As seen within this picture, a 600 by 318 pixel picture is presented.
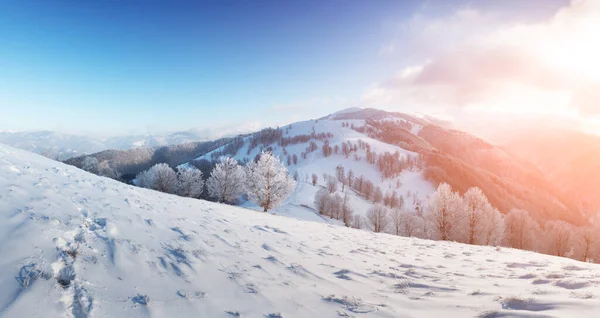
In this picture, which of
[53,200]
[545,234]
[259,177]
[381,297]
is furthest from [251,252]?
[545,234]

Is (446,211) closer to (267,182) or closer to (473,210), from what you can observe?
(473,210)

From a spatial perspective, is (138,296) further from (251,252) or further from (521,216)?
(521,216)

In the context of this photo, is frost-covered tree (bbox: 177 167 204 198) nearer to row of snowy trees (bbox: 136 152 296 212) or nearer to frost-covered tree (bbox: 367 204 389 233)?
row of snowy trees (bbox: 136 152 296 212)

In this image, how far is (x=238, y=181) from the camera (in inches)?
2024

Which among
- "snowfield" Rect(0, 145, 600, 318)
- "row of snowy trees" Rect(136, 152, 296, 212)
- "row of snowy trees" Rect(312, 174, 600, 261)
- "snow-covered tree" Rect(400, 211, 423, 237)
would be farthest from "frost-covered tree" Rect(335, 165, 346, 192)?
"snowfield" Rect(0, 145, 600, 318)

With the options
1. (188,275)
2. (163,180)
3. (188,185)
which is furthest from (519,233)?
(163,180)

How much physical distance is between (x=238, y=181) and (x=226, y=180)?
7.98 feet

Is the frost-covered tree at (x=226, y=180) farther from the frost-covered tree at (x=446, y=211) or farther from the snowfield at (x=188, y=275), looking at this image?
the snowfield at (x=188, y=275)

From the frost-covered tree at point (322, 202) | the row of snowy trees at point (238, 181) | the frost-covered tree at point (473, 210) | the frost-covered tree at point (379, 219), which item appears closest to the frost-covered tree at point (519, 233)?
the frost-covered tree at point (473, 210)

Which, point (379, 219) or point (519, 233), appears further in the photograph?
point (379, 219)

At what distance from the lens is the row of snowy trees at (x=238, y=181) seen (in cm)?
3762

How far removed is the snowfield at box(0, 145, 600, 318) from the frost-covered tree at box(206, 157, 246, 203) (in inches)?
1502

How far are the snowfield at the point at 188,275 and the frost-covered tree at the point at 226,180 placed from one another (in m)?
38.1

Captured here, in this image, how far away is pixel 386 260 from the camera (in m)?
13.1
